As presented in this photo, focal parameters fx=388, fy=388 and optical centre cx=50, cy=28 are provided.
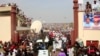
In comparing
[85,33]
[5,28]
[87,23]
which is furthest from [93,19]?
[5,28]

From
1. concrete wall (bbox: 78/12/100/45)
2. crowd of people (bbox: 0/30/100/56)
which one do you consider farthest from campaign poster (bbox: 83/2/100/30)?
crowd of people (bbox: 0/30/100/56)

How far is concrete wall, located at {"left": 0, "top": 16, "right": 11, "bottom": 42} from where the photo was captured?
33.4m

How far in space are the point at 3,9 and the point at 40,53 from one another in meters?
10.5

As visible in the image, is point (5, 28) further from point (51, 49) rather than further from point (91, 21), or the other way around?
point (51, 49)

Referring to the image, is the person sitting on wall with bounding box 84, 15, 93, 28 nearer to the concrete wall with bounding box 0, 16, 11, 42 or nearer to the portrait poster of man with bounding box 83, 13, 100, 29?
the portrait poster of man with bounding box 83, 13, 100, 29

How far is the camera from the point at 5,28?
33.6m

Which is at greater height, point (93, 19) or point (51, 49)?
point (93, 19)

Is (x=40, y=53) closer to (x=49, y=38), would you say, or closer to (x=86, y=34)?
(x=49, y=38)

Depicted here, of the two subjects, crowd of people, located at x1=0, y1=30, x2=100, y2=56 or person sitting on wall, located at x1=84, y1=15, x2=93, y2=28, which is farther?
person sitting on wall, located at x1=84, y1=15, x2=93, y2=28

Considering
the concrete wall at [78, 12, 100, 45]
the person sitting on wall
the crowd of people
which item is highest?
the person sitting on wall

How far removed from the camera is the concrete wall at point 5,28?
33375mm

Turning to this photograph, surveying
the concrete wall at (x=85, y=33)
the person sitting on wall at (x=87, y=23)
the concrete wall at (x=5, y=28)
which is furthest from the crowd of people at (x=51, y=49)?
the concrete wall at (x=5, y=28)

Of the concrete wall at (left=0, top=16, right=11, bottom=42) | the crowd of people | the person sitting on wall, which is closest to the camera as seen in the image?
the crowd of people

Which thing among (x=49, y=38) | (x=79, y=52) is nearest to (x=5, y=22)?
(x=49, y=38)
